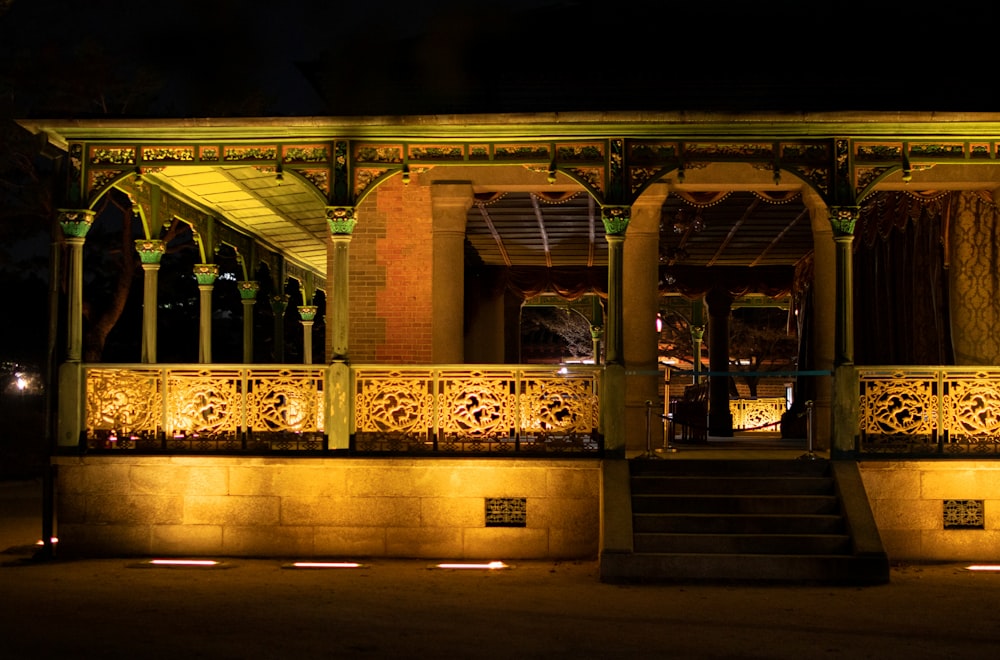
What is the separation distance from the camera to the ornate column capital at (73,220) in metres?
12.5

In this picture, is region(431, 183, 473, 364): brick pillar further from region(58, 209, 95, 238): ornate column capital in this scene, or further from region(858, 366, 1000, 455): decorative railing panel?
region(858, 366, 1000, 455): decorative railing panel

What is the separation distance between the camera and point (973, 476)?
12211mm

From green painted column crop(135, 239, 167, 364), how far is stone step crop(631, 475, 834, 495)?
291 inches

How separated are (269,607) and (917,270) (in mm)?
10075

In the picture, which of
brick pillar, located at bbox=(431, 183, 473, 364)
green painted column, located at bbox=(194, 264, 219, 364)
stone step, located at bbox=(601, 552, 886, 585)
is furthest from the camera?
green painted column, located at bbox=(194, 264, 219, 364)

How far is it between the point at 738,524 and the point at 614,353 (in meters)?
2.36

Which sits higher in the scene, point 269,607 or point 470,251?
point 470,251

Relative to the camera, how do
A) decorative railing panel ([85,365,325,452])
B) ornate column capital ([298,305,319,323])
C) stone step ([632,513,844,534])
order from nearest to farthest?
stone step ([632,513,844,534]) < decorative railing panel ([85,365,325,452]) < ornate column capital ([298,305,319,323])

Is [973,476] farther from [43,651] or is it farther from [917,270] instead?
[43,651]

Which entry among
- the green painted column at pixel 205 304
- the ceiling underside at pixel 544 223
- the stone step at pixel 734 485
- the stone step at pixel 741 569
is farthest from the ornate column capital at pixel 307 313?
the stone step at pixel 741 569

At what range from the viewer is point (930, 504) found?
12234mm

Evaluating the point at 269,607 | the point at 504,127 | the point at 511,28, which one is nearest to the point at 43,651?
the point at 269,607

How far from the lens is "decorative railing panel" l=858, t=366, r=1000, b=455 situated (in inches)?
Result: 484

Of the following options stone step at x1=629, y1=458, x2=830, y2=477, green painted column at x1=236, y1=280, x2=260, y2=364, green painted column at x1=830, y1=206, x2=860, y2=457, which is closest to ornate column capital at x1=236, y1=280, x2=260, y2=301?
green painted column at x1=236, y1=280, x2=260, y2=364
